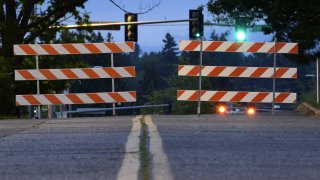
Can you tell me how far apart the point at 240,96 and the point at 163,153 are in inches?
408

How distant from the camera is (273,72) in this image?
1675 centimetres

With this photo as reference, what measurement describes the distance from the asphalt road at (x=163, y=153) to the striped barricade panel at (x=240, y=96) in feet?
21.6

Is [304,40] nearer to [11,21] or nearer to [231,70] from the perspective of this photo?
[231,70]

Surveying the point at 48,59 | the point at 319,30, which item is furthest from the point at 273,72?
the point at 48,59

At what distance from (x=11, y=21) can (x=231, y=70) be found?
10799mm

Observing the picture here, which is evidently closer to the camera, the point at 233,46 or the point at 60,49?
the point at 233,46

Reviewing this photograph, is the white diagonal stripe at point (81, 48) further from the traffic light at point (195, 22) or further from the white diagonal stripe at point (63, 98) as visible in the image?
the traffic light at point (195, 22)

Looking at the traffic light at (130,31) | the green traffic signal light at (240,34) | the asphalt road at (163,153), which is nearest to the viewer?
the asphalt road at (163,153)

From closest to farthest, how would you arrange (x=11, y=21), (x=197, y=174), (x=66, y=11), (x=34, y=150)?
(x=197, y=174), (x=34, y=150), (x=11, y=21), (x=66, y=11)

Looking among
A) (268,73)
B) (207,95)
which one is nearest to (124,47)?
(207,95)

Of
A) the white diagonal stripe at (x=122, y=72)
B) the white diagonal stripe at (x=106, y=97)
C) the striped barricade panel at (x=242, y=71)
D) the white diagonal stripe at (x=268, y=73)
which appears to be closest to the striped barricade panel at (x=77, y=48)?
the white diagonal stripe at (x=122, y=72)

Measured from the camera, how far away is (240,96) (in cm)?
1673

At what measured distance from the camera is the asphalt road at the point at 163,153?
17.6ft

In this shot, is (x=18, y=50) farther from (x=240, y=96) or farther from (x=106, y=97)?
(x=240, y=96)
